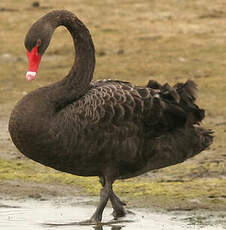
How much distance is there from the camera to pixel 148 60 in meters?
13.0

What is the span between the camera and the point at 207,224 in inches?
257

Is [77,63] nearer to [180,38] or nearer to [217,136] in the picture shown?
[217,136]

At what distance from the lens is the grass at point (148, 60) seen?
7734 mm

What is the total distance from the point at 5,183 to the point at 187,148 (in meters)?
1.64

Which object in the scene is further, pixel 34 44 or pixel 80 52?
pixel 80 52

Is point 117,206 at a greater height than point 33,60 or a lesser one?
lesser

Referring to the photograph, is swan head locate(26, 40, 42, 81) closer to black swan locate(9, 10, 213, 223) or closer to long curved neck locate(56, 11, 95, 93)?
black swan locate(9, 10, 213, 223)

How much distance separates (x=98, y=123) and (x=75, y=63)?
1.99 ft

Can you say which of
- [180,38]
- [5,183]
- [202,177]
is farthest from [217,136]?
[180,38]

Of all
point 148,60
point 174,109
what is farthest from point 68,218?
point 148,60

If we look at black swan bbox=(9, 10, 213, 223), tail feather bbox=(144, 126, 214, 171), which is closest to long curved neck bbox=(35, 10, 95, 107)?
black swan bbox=(9, 10, 213, 223)

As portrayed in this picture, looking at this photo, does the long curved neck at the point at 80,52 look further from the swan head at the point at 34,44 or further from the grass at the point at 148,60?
the grass at the point at 148,60

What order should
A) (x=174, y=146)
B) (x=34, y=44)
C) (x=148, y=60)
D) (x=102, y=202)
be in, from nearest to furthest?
(x=34, y=44), (x=102, y=202), (x=174, y=146), (x=148, y=60)

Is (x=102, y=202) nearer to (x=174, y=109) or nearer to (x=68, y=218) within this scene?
(x=68, y=218)
